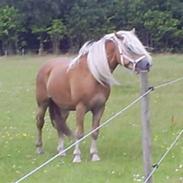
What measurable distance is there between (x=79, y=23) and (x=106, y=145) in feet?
144

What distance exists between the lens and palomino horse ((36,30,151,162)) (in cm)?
1039

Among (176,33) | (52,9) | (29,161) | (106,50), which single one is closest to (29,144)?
(29,161)

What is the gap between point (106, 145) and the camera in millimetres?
12180

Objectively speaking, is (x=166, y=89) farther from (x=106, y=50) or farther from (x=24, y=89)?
(x=106, y=50)

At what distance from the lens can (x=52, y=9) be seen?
188ft

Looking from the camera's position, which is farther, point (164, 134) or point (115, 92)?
point (115, 92)

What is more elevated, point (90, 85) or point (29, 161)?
point (90, 85)

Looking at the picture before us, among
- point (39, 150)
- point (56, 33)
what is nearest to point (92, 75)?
point (39, 150)

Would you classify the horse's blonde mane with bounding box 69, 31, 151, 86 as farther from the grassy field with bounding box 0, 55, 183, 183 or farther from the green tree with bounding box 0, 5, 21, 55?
the green tree with bounding box 0, 5, 21, 55

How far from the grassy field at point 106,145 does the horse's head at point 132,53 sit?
853mm

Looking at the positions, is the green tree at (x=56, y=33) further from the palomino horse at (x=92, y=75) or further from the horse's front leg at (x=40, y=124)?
the palomino horse at (x=92, y=75)

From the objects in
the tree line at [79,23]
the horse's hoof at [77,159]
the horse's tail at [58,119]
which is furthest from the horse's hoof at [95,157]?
the tree line at [79,23]

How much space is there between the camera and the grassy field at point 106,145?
9.54 m

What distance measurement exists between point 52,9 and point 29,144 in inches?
1792
